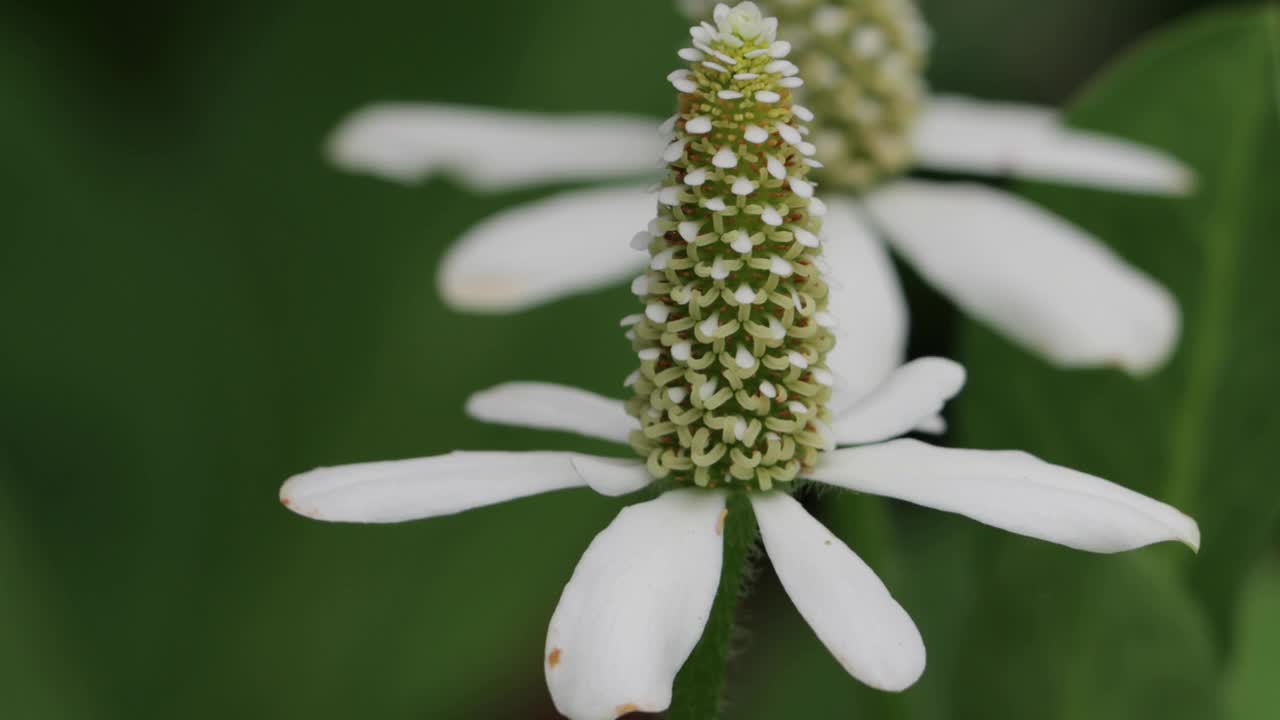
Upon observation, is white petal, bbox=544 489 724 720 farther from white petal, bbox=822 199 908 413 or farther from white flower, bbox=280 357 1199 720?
white petal, bbox=822 199 908 413

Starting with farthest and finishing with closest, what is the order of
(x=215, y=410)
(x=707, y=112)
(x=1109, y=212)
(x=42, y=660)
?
1. (x=215, y=410)
2. (x=42, y=660)
3. (x=1109, y=212)
4. (x=707, y=112)

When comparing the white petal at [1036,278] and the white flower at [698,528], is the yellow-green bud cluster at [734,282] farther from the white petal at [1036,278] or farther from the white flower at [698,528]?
the white petal at [1036,278]

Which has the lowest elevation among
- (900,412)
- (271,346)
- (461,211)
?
(900,412)

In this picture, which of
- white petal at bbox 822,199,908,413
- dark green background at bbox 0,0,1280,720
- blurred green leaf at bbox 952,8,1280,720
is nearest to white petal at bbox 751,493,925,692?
white petal at bbox 822,199,908,413

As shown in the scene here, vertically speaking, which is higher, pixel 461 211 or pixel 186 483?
pixel 461 211

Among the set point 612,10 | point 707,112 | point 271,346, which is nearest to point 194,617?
point 271,346

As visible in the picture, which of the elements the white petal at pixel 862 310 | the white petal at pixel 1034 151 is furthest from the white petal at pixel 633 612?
the white petal at pixel 1034 151

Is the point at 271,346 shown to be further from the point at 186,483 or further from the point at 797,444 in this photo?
the point at 797,444
